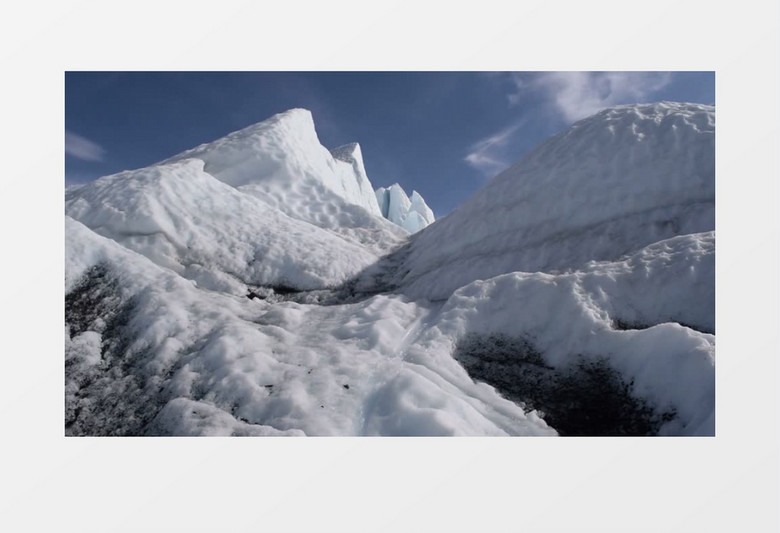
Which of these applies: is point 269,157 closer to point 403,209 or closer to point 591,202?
point 591,202

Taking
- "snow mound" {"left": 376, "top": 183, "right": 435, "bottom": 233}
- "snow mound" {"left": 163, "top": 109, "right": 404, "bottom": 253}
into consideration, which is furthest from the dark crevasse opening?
"snow mound" {"left": 376, "top": 183, "right": 435, "bottom": 233}

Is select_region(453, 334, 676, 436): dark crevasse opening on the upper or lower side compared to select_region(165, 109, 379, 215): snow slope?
lower

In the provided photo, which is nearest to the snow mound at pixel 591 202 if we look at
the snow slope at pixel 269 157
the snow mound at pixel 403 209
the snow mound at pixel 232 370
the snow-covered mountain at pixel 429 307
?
the snow-covered mountain at pixel 429 307

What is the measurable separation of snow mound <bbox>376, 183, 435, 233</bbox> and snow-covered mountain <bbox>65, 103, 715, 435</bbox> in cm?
2162

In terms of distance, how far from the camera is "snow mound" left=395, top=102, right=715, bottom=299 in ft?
16.5

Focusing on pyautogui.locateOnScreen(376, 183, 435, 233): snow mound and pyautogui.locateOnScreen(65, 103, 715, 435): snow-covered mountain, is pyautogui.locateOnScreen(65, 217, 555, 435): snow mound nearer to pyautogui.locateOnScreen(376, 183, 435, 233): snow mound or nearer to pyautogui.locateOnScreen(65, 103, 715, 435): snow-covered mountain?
A: pyautogui.locateOnScreen(65, 103, 715, 435): snow-covered mountain

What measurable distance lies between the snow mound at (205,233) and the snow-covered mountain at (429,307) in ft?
0.09

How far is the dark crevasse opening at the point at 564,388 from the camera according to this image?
Answer: 10.4ft

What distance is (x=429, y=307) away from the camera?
4.99 meters

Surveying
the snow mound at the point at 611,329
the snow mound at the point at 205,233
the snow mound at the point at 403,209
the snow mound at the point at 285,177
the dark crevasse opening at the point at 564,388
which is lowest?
the dark crevasse opening at the point at 564,388

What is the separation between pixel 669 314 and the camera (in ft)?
12.6

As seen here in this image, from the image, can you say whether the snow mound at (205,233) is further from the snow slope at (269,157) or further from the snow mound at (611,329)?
the snow slope at (269,157)
